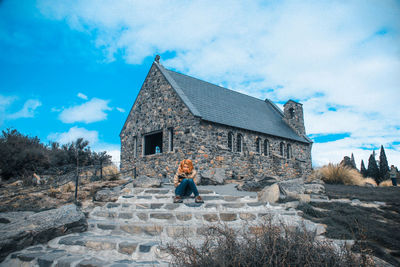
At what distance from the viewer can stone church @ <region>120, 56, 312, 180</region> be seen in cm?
1340

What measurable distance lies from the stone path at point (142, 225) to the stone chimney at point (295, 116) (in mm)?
15347

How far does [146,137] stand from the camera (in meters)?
16.5

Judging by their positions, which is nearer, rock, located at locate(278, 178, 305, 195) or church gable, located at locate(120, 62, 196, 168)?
rock, located at locate(278, 178, 305, 195)

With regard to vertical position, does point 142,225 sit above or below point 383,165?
below

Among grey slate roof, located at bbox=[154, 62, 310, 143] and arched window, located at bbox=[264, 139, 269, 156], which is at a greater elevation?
grey slate roof, located at bbox=[154, 62, 310, 143]

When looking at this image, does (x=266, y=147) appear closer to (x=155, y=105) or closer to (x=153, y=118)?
(x=153, y=118)

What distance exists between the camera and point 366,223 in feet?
19.0

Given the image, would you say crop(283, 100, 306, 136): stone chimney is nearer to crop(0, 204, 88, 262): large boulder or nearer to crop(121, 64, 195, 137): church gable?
crop(121, 64, 195, 137): church gable

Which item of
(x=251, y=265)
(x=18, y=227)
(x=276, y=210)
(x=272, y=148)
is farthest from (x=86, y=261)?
(x=272, y=148)

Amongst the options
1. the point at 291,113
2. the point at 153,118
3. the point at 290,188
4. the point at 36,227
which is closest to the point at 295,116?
the point at 291,113

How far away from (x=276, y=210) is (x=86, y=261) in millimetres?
4858

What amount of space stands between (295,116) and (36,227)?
20642 millimetres

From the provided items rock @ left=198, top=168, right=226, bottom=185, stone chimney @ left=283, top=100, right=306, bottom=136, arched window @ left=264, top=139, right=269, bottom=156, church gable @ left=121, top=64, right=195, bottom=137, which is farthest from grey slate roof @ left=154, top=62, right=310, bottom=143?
rock @ left=198, top=168, right=226, bottom=185

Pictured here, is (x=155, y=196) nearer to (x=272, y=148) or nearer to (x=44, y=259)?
(x=44, y=259)
